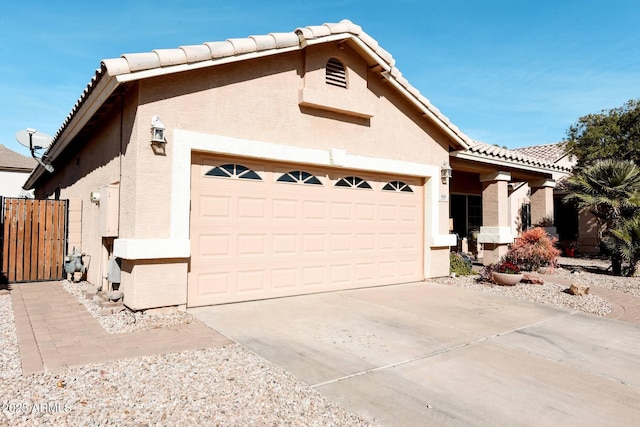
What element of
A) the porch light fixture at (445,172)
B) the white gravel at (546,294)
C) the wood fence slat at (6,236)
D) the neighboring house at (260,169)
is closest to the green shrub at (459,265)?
the white gravel at (546,294)

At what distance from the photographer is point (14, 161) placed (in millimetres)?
32156

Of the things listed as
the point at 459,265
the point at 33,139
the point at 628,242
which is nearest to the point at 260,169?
the point at 459,265

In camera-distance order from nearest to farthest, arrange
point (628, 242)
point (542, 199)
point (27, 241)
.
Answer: point (27, 241), point (628, 242), point (542, 199)

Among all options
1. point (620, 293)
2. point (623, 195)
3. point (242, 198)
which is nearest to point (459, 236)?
point (623, 195)

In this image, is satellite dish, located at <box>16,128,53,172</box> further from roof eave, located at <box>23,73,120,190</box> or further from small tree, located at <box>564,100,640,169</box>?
small tree, located at <box>564,100,640,169</box>

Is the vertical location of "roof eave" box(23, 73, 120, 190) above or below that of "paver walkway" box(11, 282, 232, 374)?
above

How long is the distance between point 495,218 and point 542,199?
3.54 meters

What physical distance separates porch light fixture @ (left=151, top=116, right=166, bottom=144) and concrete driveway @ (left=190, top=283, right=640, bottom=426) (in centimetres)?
280

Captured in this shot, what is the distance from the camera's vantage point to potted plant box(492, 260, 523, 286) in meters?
9.38

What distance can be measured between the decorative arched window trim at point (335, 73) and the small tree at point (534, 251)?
7.04 metres

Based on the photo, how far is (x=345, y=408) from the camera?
11.1 feet

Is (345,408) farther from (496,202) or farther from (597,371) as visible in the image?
(496,202)

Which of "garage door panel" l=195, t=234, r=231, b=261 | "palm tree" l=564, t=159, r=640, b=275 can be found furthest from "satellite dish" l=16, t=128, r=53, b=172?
"palm tree" l=564, t=159, r=640, b=275

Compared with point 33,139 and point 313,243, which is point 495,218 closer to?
point 313,243
